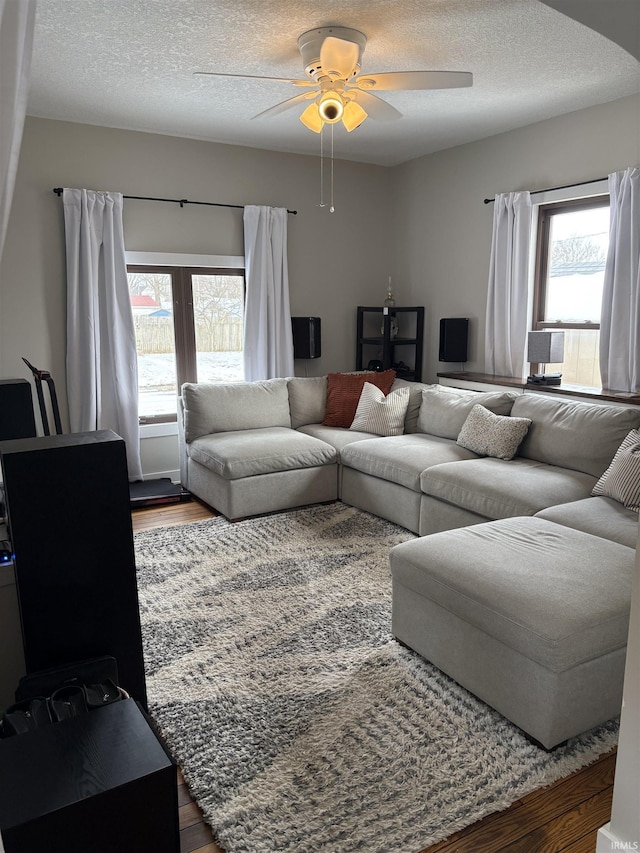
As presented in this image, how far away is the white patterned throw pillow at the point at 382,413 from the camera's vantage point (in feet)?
15.2

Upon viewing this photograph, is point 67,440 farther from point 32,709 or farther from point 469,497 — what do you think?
point 469,497

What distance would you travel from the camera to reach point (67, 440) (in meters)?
1.82

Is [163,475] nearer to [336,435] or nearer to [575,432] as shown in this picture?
[336,435]

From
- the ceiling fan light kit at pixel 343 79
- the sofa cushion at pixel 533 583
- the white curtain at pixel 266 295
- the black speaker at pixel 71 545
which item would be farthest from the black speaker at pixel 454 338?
the black speaker at pixel 71 545

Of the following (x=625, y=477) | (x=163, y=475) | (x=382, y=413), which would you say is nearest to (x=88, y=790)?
(x=625, y=477)

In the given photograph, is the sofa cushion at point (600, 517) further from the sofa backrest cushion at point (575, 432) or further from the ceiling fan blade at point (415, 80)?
the ceiling fan blade at point (415, 80)

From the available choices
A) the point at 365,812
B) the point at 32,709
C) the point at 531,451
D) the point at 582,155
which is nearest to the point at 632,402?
the point at 531,451

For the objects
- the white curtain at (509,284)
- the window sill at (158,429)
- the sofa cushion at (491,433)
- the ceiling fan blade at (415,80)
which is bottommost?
the window sill at (158,429)

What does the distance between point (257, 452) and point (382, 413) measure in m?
1.08

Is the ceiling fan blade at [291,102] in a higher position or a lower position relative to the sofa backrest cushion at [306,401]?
higher

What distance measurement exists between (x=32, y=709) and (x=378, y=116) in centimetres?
337

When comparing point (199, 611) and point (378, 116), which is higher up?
point (378, 116)

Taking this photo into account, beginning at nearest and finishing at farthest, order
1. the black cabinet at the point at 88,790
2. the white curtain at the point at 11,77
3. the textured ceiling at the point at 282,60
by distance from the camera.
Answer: the white curtain at the point at 11,77
the black cabinet at the point at 88,790
the textured ceiling at the point at 282,60

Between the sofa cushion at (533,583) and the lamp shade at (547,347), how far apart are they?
1.94 meters
